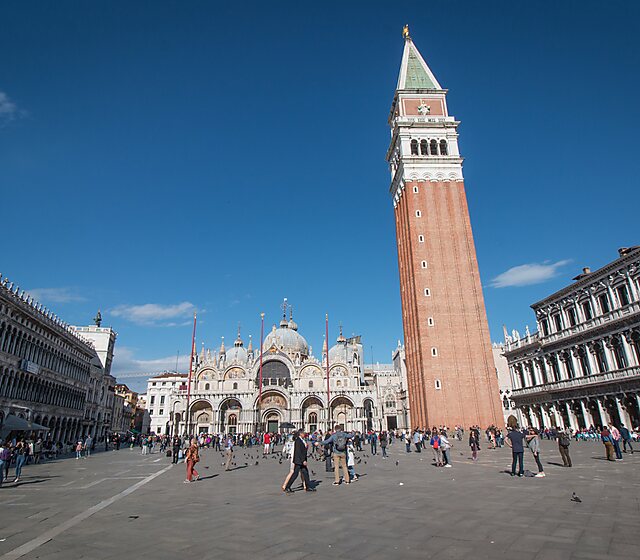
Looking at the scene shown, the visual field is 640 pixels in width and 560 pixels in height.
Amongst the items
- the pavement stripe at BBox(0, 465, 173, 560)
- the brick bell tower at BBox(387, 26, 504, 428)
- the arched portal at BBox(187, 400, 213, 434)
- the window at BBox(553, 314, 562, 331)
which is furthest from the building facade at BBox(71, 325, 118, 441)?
the window at BBox(553, 314, 562, 331)

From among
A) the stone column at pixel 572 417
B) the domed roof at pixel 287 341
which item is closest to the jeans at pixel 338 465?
the stone column at pixel 572 417

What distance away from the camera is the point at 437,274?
43.3 metres

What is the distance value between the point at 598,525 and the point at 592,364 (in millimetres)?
30606

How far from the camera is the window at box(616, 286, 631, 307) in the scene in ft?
96.4

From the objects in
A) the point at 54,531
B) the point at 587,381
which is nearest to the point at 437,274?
the point at 587,381

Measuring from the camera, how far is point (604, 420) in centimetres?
3038

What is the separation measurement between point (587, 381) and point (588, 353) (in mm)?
2090

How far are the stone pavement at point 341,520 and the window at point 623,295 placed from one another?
71.8 ft

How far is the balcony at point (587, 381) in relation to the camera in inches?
1106

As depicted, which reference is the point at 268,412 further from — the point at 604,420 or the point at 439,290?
the point at 604,420

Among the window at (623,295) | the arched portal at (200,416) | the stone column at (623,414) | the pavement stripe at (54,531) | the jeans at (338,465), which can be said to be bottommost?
the pavement stripe at (54,531)

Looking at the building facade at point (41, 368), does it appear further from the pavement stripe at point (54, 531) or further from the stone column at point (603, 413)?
the stone column at point (603, 413)

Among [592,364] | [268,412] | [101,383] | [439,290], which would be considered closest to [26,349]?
[101,383]

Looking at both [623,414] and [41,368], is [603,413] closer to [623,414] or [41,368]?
[623,414]
